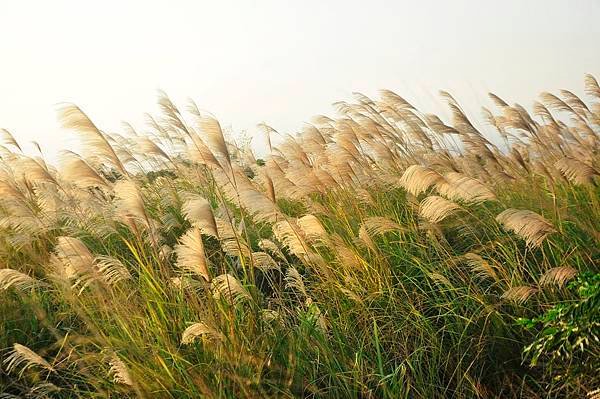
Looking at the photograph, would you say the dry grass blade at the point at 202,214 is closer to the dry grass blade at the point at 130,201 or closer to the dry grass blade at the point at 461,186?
the dry grass blade at the point at 130,201

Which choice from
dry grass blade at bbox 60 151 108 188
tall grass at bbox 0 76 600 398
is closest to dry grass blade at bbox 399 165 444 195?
tall grass at bbox 0 76 600 398

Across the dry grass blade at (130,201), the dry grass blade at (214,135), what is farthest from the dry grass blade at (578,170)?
the dry grass blade at (130,201)

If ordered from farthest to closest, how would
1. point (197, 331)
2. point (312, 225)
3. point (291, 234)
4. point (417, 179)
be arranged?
point (291, 234)
point (312, 225)
point (417, 179)
point (197, 331)

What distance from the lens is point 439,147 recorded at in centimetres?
591

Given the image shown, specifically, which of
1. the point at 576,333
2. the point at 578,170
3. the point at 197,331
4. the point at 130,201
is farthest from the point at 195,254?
the point at 578,170

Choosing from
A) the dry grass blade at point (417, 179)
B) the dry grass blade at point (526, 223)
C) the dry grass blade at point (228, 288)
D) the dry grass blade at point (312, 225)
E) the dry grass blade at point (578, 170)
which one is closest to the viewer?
the dry grass blade at point (526, 223)

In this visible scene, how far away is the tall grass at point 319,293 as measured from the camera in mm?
3148

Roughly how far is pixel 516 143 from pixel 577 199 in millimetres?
946

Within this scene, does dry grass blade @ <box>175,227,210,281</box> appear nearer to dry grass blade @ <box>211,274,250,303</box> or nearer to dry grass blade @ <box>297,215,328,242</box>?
dry grass blade @ <box>211,274,250,303</box>

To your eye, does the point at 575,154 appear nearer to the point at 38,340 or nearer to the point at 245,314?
the point at 245,314

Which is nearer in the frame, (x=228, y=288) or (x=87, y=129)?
(x=228, y=288)

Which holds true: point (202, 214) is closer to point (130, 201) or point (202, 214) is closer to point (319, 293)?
point (130, 201)

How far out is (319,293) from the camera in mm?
4086

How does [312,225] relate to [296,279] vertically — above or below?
above
